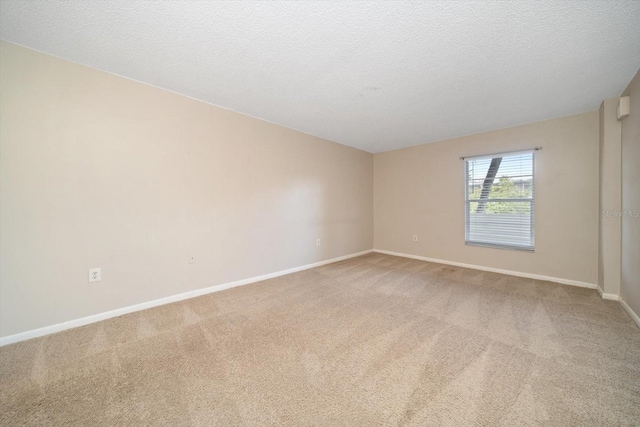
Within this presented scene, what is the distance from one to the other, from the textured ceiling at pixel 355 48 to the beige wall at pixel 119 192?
313 mm

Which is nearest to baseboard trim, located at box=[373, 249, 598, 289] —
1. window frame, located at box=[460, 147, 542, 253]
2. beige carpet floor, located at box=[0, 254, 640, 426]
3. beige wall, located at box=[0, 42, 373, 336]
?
window frame, located at box=[460, 147, 542, 253]

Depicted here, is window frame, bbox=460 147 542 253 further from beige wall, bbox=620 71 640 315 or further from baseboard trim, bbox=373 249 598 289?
beige wall, bbox=620 71 640 315

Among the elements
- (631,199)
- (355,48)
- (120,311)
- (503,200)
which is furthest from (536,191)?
(120,311)

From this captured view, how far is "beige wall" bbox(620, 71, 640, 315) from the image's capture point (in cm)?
216

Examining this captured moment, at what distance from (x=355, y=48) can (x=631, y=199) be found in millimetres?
3179

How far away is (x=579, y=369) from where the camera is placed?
1533 millimetres

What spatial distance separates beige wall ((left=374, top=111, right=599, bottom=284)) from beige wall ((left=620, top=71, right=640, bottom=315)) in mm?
598

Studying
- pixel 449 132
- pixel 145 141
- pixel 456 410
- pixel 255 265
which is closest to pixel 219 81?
pixel 145 141

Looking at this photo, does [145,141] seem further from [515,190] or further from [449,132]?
[515,190]

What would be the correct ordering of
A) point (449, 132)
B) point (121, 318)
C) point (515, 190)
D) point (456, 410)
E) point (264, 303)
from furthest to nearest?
point (449, 132), point (515, 190), point (264, 303), point (121, 318), point (456, 410)

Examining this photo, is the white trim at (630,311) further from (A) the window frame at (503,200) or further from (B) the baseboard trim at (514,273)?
(A) the window frame at (503,200)

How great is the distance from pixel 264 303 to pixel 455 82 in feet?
10.5

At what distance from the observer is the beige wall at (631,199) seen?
216 centimetres

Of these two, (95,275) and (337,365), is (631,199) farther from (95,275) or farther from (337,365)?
(95,275)
